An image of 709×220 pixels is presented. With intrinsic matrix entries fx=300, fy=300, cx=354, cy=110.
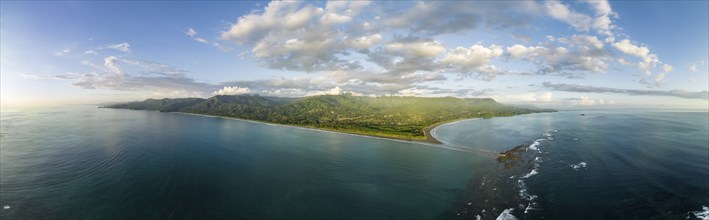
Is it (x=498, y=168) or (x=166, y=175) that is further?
(x=498, y=168)

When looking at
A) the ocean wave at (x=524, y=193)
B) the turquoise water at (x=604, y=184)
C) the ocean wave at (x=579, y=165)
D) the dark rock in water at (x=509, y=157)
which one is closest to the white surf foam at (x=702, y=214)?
the turquoise water at (x=604, y=184)

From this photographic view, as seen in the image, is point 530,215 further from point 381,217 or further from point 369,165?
point 369,165

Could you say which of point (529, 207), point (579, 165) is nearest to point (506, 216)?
point (529, 207)

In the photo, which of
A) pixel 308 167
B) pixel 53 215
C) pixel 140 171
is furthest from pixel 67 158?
pixel 308 167

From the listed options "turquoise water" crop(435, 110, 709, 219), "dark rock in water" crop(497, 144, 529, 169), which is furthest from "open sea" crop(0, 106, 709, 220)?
"dark rock in water" crop(497, 144, 529, 169)

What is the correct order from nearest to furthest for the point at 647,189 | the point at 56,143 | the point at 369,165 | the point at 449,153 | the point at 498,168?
the point at 647,189 → the point at 498,168 → the point at 369,165 → the point at 449,153 → the point at 56,143

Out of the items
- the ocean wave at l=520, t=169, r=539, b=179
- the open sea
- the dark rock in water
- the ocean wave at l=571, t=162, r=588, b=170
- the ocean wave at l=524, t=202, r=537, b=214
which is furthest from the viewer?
the dark rock in water

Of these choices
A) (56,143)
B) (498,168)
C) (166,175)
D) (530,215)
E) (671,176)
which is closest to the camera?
(530,215)

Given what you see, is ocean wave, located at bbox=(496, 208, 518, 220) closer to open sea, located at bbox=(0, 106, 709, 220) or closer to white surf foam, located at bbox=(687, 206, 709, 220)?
open sea, located at bbox=(0, 106, 709, 220)
